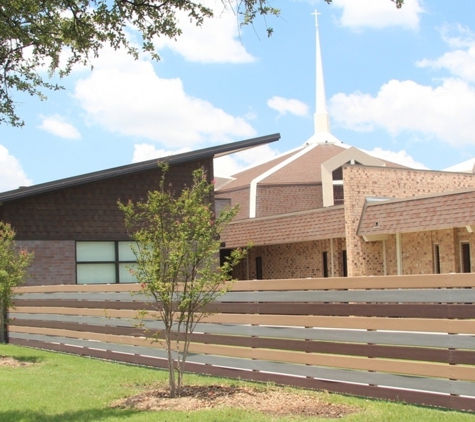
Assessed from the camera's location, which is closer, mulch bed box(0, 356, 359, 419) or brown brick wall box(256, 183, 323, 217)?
mulch bed box(0, 356, 359, 419)

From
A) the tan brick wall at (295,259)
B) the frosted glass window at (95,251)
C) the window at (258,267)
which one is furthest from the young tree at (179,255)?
the window at (258,267)

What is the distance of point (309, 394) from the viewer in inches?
346

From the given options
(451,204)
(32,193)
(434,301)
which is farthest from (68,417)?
(451,204)

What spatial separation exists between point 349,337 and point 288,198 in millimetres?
34425

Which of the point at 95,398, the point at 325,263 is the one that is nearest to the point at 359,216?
the point at 325,263

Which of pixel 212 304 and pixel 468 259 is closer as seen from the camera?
pixel 212 304

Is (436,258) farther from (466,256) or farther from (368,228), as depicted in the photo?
(368,228)

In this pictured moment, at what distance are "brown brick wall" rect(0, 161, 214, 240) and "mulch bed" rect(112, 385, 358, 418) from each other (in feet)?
45.6

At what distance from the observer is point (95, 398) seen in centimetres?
923

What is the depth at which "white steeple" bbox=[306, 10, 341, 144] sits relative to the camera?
2187 inches

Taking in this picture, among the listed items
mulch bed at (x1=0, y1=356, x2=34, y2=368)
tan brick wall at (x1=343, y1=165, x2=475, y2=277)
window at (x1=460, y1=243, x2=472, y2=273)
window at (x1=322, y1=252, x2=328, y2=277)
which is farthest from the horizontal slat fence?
window at (x1=322, y1=252, x2=328, y2=277)

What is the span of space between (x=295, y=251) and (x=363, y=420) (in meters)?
25.8

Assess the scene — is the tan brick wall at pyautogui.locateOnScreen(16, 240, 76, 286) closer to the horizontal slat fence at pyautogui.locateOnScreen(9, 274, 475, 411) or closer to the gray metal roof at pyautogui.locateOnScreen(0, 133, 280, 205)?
the gray metal roof at pyautogui.locateOnScreen(0, 133, 280, 205)

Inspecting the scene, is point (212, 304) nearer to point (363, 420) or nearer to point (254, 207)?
point (363, 420)
